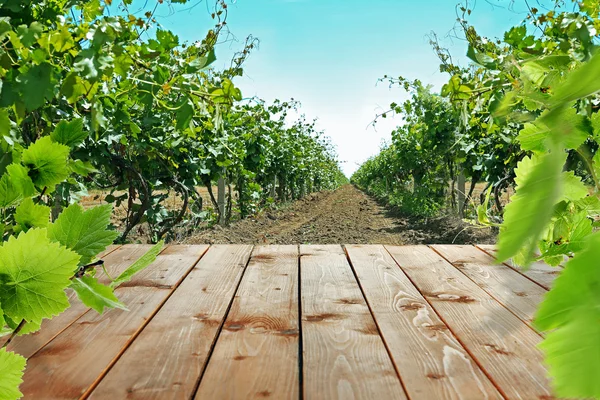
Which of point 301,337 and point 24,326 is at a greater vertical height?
point 24,326

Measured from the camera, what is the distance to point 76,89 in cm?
159

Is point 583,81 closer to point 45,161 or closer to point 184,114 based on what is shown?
point 45,161

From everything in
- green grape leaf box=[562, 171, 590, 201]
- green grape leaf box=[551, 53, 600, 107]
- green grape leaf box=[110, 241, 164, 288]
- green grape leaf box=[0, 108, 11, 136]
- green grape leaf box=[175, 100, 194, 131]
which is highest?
green grape leaf box=[175, 100, 194, 131]

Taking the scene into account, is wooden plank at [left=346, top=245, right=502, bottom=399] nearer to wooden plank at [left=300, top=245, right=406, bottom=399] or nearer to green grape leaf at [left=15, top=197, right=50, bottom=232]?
wooden plank at [left=300, top=245, right=406, bottom=399]

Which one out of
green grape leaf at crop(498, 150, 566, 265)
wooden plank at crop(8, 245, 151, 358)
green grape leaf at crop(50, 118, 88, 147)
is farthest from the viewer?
wooden plank at crop(8, 245, 151, 358)

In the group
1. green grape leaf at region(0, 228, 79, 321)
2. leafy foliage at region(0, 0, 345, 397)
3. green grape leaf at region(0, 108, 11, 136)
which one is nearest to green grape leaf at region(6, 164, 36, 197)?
leafy foliage at region(0, 0, 345, 397)

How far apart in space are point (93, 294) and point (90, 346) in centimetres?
72

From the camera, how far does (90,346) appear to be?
1.37m

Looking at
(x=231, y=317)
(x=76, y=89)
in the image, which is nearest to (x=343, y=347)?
(x=231, y=317)

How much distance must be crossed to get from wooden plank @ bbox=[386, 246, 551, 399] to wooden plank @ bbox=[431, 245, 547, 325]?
38 mm

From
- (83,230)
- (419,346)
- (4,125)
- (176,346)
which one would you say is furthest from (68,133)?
(419,346)

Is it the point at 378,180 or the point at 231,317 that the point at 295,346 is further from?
the point at 378,180

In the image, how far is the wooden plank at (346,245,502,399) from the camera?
113 cm

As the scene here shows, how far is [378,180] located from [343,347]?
24184 millimetres
